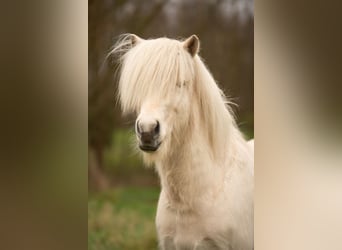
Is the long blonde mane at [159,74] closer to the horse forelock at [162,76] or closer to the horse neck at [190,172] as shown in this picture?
the horse forelock at [162,76]

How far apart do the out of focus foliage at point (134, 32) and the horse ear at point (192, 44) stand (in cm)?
3

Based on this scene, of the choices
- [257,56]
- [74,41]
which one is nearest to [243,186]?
[257,56]

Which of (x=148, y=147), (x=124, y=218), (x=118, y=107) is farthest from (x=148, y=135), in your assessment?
(x=124, y=218)

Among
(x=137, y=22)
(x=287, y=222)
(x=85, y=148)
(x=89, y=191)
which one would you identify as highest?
(x=137, y=22)

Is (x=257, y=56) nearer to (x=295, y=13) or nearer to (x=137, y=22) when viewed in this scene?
(x=295, y=13)

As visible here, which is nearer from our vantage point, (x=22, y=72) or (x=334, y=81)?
(x=22, y=72)

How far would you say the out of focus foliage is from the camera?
2.03 m

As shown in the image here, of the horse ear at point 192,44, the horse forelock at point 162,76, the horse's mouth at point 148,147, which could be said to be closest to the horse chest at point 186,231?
the horse's mouth at point 148,147

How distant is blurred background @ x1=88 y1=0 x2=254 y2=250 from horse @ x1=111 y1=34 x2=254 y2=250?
0.04 meters

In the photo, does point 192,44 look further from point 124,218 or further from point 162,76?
point 124,218

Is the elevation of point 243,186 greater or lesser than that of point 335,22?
lesser

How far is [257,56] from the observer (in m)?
2.13

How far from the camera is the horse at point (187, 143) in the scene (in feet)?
6.58

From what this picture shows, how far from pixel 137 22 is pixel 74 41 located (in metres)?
0.25
